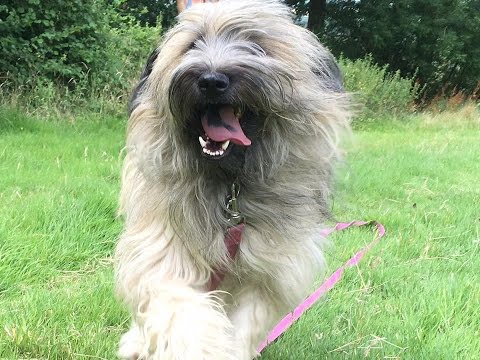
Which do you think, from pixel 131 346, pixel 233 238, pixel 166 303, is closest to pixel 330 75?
pixel 233 238

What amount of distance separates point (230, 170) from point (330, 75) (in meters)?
0.68

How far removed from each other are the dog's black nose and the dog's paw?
934mm

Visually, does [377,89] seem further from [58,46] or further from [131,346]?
[131,346]

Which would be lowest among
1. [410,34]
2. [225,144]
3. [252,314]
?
[410,34]

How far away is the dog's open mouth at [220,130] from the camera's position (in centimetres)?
218

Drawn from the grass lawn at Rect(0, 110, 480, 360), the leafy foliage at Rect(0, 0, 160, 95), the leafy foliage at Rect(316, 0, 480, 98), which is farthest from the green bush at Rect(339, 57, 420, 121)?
the leafy foliage at Rect(316, 0, 480, 98)

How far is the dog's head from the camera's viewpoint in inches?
84.1

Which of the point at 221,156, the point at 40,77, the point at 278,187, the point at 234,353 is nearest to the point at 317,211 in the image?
the point at 278,187

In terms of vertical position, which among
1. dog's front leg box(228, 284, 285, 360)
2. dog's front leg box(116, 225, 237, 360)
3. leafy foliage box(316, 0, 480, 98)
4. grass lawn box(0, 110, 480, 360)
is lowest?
leafy foliage box(316, 0, 480, 98)

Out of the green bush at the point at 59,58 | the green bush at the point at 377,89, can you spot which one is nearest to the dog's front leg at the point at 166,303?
the green bush at the point at 59,58

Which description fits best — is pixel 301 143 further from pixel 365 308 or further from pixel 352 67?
pixel 352 67

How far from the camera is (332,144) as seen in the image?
247 centimetres

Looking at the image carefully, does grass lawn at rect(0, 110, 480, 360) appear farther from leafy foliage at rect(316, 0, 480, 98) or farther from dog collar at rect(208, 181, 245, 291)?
leafy foliage at rect(316, 0, 480, 98)

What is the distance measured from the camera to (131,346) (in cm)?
244
